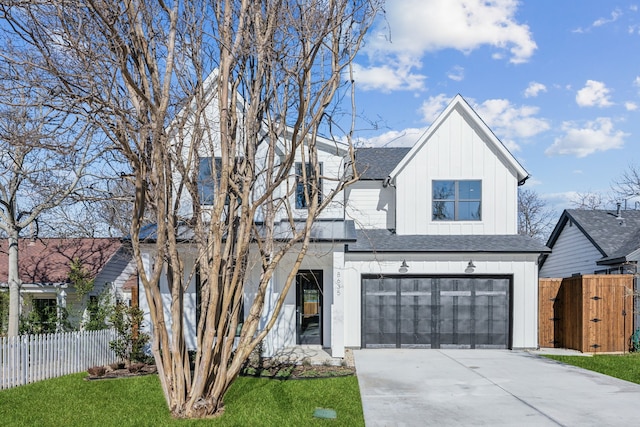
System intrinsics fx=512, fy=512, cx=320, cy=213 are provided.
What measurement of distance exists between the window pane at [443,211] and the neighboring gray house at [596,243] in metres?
4.78

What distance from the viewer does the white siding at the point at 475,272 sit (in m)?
14.1

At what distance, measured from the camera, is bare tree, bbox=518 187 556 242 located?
132ft

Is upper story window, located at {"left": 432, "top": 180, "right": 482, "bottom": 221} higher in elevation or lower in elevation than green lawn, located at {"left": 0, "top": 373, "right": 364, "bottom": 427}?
higher

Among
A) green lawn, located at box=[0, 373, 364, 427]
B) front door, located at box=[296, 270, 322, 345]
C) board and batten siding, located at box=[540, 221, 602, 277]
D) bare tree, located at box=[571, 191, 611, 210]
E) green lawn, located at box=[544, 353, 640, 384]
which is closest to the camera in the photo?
green lawn, located at box=[0, 373, 364, 427]

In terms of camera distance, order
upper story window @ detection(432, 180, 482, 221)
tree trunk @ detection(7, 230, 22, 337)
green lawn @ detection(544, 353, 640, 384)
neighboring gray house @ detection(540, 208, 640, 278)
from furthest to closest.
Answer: upper story window @ detection(432, 180, 482, 221) < neighboring gray house @ detection(540, 208, 640, 278) < tree trunk @ detection(7, 230, 22, 337) < green lawn @ detection(544, 353, 640, 384)

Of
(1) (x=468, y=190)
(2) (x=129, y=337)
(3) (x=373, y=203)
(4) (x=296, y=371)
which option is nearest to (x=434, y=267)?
(1) (x=468, y=190)

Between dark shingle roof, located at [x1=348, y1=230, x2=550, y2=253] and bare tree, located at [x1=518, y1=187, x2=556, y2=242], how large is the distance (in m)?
27.2

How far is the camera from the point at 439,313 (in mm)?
14367

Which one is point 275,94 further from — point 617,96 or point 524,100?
point 617,96

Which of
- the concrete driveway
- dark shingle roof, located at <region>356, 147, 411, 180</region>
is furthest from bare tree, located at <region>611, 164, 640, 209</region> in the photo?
the concrete driveway

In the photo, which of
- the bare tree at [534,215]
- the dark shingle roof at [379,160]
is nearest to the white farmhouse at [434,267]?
the dark shingle roof at [379,160]

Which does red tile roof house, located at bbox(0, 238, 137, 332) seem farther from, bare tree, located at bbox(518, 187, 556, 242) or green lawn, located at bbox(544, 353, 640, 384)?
bare tree, located at bbox(518, 187, 556, 242)

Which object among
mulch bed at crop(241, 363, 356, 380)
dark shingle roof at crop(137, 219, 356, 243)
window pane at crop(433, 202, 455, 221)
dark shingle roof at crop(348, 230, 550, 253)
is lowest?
mulch bed at crop(241, 363, 356, 380)

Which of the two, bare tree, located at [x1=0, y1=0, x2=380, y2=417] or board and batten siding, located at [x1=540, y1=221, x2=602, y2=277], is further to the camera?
board and batten siding, located at [x1=540, y1=221, x2=602, y2=277]
